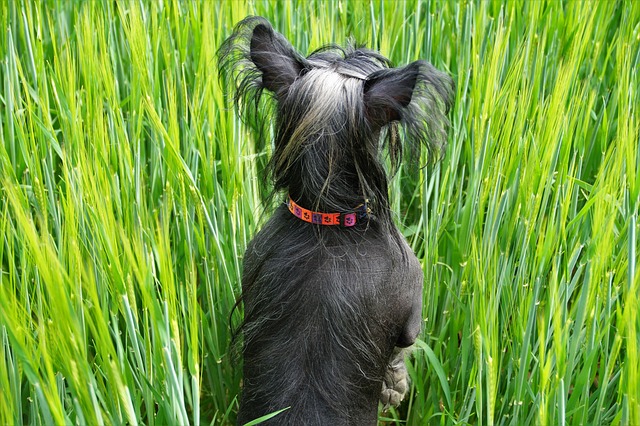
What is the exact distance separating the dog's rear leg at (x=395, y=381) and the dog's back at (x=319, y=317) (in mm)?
248

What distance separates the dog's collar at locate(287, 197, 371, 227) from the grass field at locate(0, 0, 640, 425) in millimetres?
211

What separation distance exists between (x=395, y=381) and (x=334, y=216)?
0.56 metres

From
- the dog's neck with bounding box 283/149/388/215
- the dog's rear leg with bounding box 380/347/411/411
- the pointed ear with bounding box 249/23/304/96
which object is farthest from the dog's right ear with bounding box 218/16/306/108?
the dog's rear leg with bounding box 380/347/411/411

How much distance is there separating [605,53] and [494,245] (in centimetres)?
108

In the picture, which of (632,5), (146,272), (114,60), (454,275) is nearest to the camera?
(146,272)

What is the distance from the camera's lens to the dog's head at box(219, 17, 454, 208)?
4.17 ft

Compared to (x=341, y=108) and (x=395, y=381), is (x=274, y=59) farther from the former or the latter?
(x=395, y=381)

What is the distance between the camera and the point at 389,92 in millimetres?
1253

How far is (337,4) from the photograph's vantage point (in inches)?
89.4

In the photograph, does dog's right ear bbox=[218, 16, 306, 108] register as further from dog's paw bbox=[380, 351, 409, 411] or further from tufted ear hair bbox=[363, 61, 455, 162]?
dog's paw bbox=[380, 351, 409, 411]

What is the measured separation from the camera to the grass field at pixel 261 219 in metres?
1.17

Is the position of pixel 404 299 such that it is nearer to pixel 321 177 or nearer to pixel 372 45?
pixel 321 177

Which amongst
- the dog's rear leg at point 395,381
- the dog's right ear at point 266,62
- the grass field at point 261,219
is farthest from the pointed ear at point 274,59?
the dog's rear leg at point 395,381

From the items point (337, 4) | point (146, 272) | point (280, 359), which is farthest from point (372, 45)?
point (146, 272)
